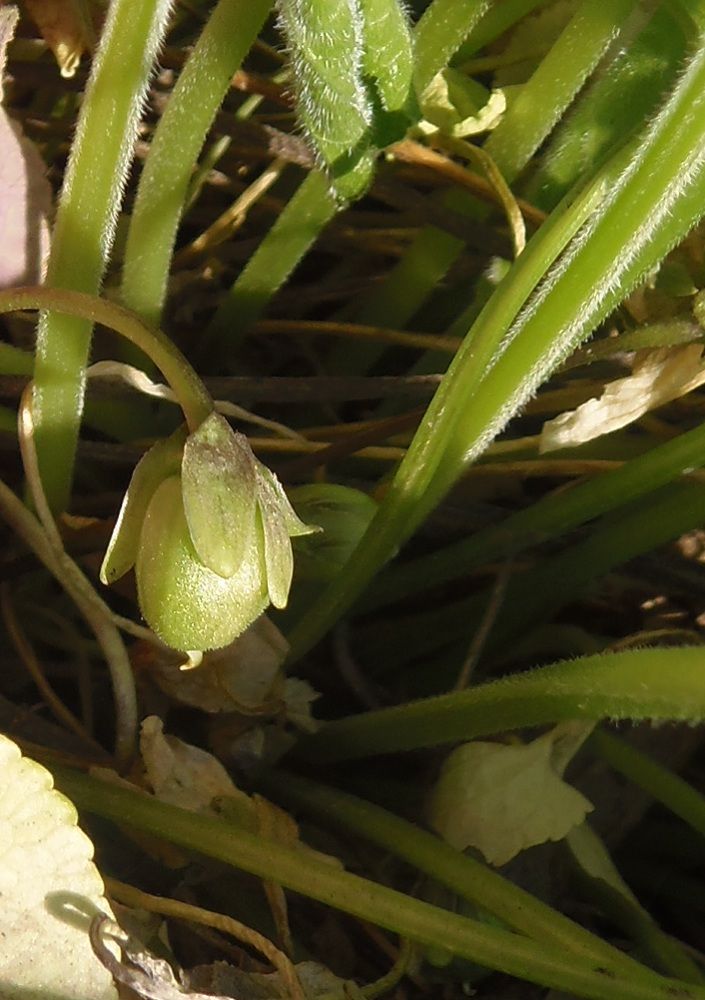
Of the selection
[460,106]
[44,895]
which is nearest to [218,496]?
[44,895]

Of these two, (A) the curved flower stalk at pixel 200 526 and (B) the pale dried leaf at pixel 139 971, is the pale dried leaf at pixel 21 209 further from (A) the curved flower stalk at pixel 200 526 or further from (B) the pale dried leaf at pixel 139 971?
(B) the pale dried leaf at pixel 139 971

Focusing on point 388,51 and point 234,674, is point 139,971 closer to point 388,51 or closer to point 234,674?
point 234,674

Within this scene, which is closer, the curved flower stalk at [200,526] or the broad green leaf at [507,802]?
the curved flower stalk at [200,526]

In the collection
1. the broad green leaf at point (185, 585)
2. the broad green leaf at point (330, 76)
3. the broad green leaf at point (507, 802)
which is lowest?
the broad green leaf at point (507, 802)

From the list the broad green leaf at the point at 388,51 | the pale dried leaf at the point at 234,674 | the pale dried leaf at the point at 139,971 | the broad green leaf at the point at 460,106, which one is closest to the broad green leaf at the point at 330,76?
the broad green leaf at the point at 388,51

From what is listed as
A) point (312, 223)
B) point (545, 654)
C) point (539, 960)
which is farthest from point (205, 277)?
point (539, 960)
